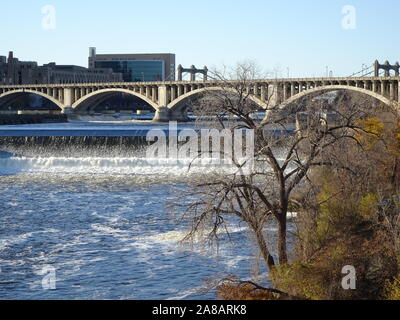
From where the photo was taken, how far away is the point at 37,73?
15400 centimetres

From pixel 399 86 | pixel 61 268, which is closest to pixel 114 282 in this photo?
pixel 61 268

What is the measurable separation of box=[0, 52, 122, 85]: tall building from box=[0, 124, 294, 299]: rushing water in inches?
4463

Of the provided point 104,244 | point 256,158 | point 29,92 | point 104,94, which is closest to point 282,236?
point 256,158

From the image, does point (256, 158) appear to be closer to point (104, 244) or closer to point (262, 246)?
point (262, 246)

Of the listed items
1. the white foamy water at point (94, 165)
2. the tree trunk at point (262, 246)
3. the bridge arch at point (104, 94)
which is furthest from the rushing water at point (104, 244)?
the bridge arch at point (104, 94)

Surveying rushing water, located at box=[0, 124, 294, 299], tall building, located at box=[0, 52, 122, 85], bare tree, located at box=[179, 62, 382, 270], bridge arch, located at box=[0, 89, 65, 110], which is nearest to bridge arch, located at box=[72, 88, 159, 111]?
bridge arch, located at box=[0, 89, 65, 110]

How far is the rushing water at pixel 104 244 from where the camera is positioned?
17.2 metres

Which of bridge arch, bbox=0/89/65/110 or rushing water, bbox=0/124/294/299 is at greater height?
bridge arch, bbox=0/89/65/110

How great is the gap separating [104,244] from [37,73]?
5409 inches

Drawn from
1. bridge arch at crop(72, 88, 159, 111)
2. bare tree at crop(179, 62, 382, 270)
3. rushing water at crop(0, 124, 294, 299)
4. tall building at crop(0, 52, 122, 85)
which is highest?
tall building at crop(0, 52, 122, 85)

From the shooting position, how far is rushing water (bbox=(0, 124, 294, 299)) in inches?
678

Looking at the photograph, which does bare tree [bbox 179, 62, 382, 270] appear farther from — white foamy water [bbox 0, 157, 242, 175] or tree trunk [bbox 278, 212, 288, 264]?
white foamy water [bbox 0, 157, 242, 175]

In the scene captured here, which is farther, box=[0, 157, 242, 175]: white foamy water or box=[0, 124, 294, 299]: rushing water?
box=[0, 157, 242, 175]: white foamy water

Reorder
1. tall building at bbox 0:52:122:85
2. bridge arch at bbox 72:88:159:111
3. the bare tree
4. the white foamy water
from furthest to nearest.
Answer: tall building at bbox 0:52:122:85
bridge arch at bbox 72:88:159:111
the white foamy water
the bare tree
